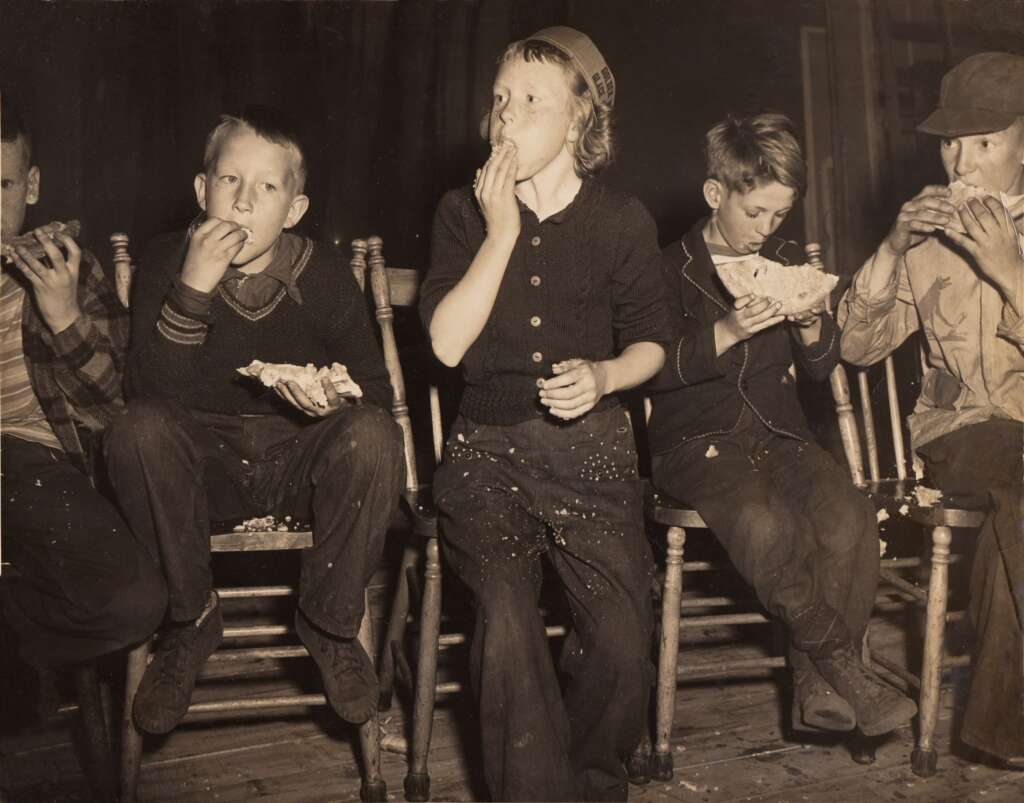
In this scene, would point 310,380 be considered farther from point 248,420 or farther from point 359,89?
point 359,89

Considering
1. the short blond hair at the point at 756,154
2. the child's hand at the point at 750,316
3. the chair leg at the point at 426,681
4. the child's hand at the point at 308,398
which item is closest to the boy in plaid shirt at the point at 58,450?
the child's hand at the point at 308,398

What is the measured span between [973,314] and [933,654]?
2.20 feet

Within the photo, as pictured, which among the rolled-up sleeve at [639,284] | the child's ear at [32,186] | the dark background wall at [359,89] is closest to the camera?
the rolled-up sleeve at [639,284]

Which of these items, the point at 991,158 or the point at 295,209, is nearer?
the point at 295,209

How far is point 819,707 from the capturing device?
1.90 m

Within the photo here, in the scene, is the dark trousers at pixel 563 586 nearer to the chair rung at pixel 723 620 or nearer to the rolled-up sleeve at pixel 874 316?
the chair rung at pixel 723 620

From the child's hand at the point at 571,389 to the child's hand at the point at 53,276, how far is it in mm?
819

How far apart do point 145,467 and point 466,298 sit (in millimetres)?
556

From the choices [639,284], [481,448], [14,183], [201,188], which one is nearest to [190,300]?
[201,188]

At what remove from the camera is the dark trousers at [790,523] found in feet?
6.17

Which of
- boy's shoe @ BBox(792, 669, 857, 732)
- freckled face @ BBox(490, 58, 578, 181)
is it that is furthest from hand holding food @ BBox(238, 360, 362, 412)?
boy's shoe @ BBox(792, 669, 857, 732)

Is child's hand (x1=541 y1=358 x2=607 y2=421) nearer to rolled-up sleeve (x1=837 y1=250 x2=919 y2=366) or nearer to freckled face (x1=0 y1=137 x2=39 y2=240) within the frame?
rolled-up sleeve (x1=837 y1=250 x2=919 y2=366)

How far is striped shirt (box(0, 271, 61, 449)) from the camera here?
1.89m

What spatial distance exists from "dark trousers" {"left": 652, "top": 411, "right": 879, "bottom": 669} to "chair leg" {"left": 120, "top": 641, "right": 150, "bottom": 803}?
3.14 feet
